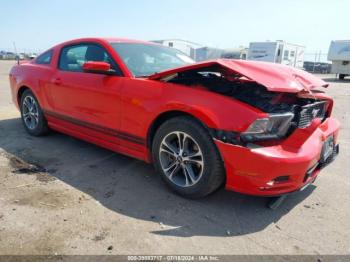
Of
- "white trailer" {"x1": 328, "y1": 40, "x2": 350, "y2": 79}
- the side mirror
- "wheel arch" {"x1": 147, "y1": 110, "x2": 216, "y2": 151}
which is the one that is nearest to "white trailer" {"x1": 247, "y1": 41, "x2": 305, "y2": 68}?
"white trailer" {"x1": 328, "y1": 40, "x2": 350, "y2": 79}

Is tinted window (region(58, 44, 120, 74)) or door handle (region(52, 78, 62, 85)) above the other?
tinted window (region(58, 44, 120, 74))

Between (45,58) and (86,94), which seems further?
(45,58)

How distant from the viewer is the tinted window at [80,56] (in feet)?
12.0

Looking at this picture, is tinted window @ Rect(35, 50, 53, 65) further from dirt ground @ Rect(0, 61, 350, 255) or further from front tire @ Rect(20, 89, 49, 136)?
dirt ground @ Rect(0, 61, 350, 255)

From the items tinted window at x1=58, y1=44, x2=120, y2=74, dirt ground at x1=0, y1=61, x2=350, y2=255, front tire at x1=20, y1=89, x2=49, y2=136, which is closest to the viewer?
dirt ground at x1=0, y1=61, x2=350, y2=255

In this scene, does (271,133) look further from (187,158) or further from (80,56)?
(80,56)

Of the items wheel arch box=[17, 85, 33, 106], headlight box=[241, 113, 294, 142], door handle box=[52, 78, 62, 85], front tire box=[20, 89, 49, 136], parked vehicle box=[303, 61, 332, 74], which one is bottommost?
parked vehicle box=[303, 61, 332, 74]

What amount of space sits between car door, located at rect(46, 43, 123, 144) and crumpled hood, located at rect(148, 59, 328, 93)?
0.65 m

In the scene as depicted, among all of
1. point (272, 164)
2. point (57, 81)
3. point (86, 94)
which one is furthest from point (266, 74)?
point (57, 81)

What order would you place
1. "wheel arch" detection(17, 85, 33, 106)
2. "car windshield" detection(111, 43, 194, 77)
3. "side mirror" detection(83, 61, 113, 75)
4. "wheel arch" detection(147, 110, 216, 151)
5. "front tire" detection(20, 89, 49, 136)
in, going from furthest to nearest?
"wheel arch" detection(17, 85, 33, 106) < "front tire" detection(20, 89, 49, 136) < "car windshield" detection(111, 43, 194, 77) < "side mirror" detection(83, 61, 113, 75) < "wheel arch" detection(147, 110, 216, 151)

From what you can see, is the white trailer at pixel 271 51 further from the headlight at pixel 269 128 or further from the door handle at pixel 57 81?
the headlight at pixel 269 128

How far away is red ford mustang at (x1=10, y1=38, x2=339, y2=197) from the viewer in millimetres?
2537

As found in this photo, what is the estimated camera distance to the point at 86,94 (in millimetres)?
3701

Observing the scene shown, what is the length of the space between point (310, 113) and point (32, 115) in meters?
4.09
